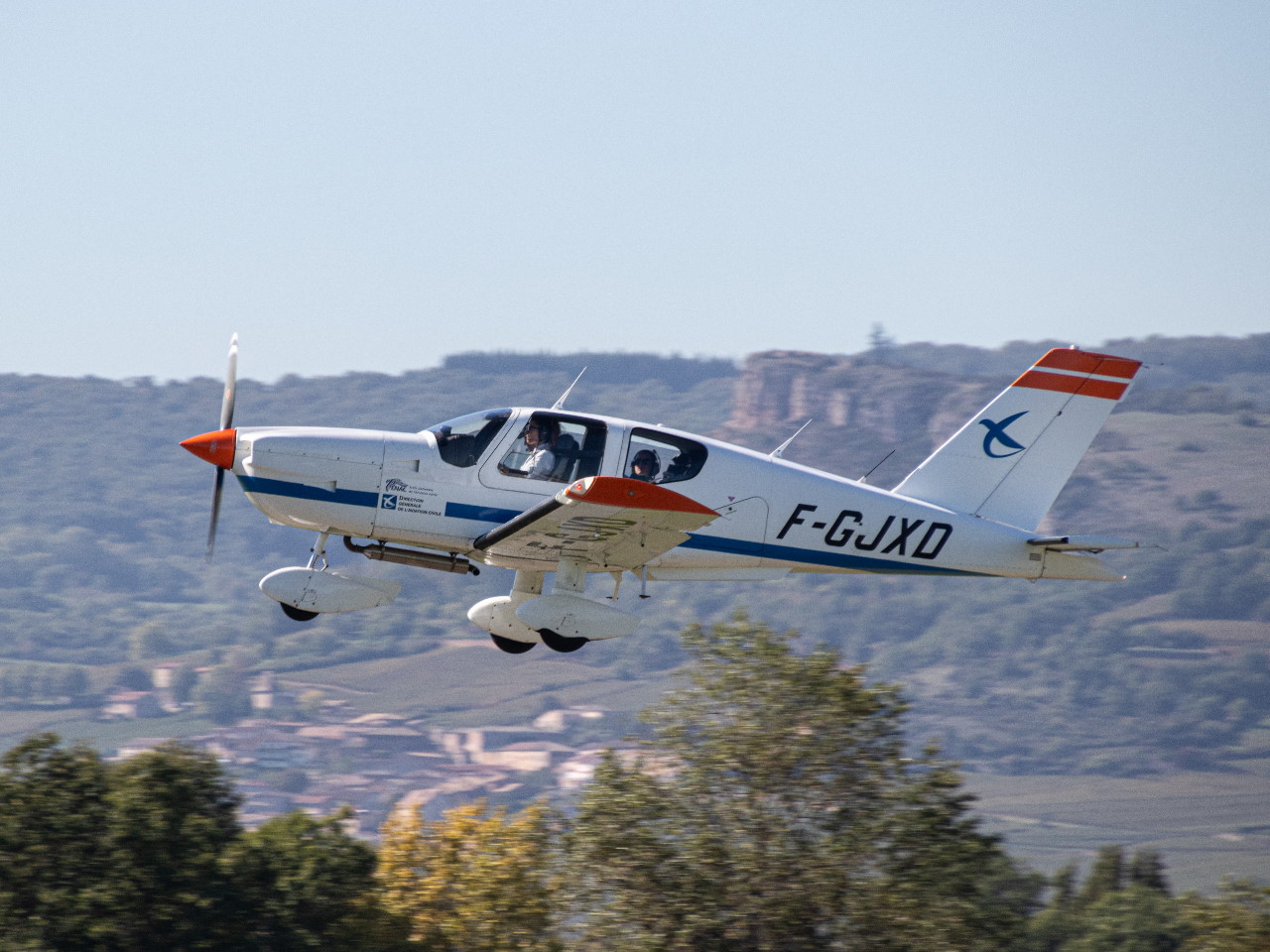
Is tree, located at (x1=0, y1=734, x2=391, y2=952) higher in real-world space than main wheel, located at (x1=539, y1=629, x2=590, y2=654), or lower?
lower

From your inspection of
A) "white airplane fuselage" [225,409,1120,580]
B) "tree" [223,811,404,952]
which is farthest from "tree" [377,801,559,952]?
"white airplane fuselage" [225,409,1120,580]

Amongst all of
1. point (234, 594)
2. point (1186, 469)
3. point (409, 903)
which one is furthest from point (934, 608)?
point (409, 903)

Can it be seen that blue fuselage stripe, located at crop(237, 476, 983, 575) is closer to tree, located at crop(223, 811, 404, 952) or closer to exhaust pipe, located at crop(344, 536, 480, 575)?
exhaust pipe, located at crop(344, 536, 480, 575)

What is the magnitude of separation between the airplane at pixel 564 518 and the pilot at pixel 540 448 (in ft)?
0.05

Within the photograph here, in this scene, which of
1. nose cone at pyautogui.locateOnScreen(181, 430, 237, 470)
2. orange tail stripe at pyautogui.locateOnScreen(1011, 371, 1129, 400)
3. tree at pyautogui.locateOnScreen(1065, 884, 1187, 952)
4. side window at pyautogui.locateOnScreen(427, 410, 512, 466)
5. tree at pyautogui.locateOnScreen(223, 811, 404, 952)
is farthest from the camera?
tree at pyautogui.locateOnScreen(1065, 884, 1187, 952)

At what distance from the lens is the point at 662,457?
45.8 ft

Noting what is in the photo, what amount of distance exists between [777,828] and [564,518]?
7.93m

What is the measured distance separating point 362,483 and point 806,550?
183 inches

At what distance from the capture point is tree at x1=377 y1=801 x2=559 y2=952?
71.7 ft

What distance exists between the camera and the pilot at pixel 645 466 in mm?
13703

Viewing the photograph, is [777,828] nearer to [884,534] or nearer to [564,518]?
[884,534]

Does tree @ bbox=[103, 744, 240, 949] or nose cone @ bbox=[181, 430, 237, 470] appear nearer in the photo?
nose cone @ bbox=[181, 430, 237, 470]

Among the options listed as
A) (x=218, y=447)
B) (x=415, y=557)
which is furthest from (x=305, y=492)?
(x=415, y=557)

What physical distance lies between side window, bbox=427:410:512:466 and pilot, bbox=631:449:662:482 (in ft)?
4.37
